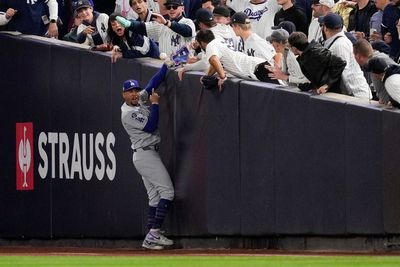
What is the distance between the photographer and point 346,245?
15812 mm

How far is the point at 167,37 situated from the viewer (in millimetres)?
18594

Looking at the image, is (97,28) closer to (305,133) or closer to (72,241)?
(72,241)

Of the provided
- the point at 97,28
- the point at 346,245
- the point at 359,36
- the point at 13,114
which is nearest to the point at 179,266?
the point at 346,245

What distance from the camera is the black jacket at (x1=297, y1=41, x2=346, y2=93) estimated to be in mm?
15445

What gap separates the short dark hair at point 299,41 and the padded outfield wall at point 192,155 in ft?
2.42

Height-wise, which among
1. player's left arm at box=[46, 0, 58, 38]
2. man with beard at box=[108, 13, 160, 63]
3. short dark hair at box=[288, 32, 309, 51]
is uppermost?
player's left arm at box=[46, 0, 58, 38]

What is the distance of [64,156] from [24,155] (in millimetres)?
996

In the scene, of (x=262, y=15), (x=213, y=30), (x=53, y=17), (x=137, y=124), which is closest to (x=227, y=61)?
(x=213, y=30)

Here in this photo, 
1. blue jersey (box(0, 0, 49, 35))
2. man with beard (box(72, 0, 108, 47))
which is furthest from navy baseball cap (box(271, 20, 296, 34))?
blue jersey (box(0, 0, 49, 35))

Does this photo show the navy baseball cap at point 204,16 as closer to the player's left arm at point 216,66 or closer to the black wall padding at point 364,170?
the player's left arm at point 216,66

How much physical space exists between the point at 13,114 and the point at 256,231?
19.3 feet

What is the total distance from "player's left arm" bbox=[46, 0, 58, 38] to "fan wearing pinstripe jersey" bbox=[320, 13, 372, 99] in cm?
569

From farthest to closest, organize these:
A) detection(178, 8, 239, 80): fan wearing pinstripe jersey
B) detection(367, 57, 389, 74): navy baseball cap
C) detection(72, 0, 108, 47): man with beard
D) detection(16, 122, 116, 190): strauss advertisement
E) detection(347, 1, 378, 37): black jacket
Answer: detection(16, 122, 116, 190): strauss advertisement
detection(72, 0, 108, 47): man with beard
detection(347, 1, 378, 37): black jacket
detection(178, 8, 239, 80): fan wearing pinstripe jersey
detection(367, 57, 389, 74): navy baseball cap

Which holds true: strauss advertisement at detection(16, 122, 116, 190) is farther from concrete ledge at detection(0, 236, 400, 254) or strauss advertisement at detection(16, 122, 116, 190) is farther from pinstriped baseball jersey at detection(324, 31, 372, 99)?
pinstriped baseball jersey at detection(324, 31, 372, 99)
